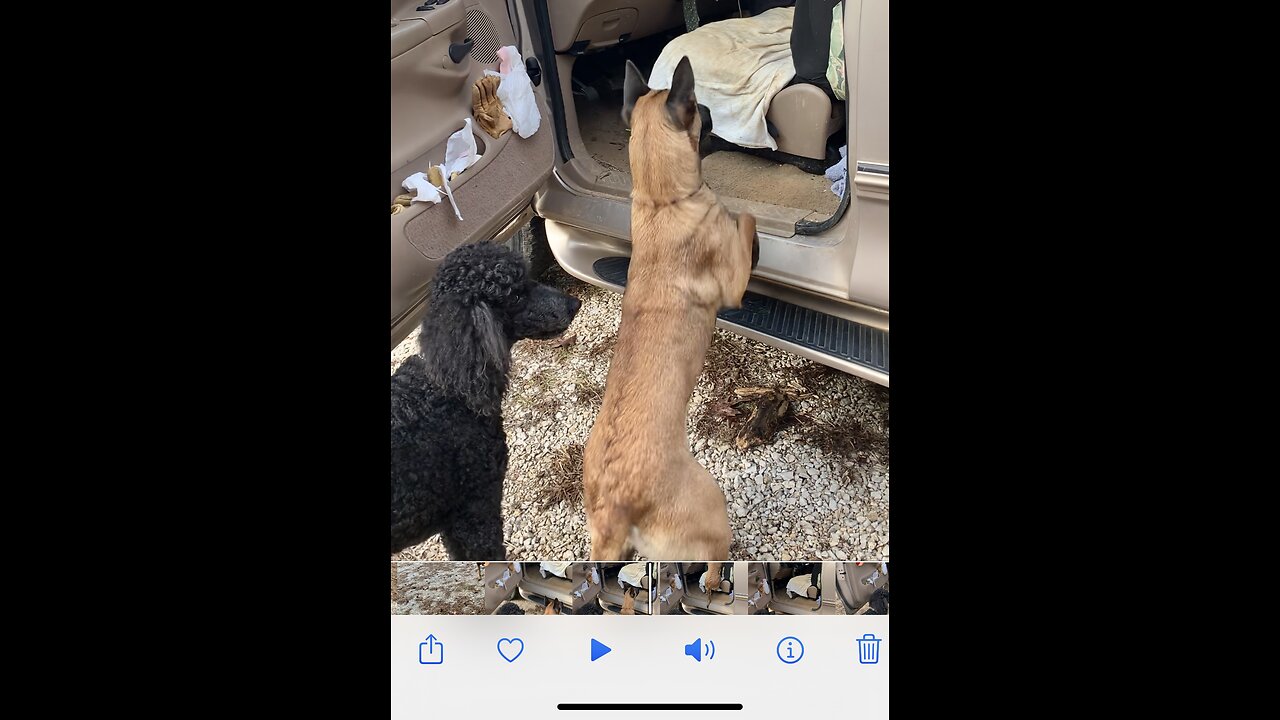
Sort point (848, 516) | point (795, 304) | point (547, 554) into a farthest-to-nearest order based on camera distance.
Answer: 1. point (795, 304)
2. point (848, 516)
3. point (547, 554)

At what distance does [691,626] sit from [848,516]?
0.91 metres

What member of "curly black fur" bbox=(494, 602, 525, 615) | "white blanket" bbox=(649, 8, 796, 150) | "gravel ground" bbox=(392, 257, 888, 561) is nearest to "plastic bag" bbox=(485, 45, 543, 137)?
"white blanket" bbox=(649, 8, 796, 150)

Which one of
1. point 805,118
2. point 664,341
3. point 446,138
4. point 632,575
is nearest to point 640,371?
point 664,341

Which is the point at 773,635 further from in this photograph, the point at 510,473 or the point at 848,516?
the point at 510,473

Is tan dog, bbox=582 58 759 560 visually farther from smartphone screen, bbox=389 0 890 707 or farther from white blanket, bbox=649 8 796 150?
white blanket, bbox=649 8 796 150

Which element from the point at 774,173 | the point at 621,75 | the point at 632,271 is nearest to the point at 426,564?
the point at 632,271

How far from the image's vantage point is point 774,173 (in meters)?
3.33

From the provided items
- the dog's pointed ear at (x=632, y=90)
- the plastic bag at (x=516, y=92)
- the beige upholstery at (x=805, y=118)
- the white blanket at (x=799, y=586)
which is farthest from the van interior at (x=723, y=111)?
the white blanket at (x=799, y=586)

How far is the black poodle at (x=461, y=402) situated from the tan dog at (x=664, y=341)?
1.26 ft

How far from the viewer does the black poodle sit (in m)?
2.04

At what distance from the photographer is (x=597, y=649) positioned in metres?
1.41

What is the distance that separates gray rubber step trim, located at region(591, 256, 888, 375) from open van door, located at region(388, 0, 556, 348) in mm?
684

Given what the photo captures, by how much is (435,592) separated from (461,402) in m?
0.81

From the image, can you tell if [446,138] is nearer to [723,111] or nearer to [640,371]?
[640,371]
